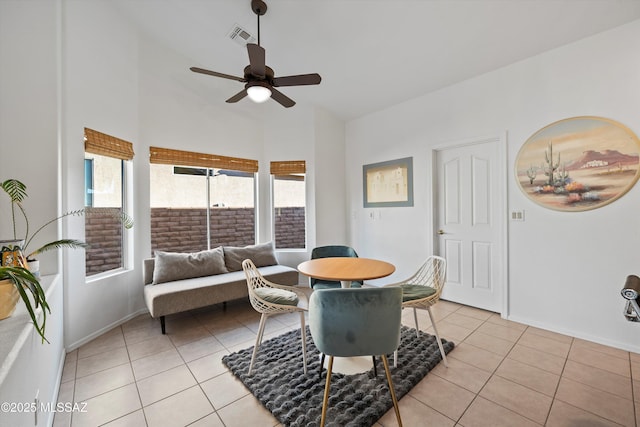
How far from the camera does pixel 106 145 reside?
8.69 feet

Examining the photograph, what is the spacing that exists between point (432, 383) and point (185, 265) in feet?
9.42

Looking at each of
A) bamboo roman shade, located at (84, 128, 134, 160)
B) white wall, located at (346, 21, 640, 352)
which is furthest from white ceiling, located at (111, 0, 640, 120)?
bamboo roman shade, located at (84, 128, 134, 160)

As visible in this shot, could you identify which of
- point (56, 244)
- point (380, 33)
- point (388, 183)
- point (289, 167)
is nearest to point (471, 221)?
point (388, 183)

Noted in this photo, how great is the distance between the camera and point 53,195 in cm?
209

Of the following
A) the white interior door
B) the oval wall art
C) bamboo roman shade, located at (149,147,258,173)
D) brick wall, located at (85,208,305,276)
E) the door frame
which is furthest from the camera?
bamboo roman shade, located at (149,147,258,173)

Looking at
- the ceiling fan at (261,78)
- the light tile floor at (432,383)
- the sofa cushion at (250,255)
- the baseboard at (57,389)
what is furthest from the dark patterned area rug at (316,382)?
the ceiling fan at (261,78)

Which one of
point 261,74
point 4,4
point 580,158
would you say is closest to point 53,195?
point 4,4

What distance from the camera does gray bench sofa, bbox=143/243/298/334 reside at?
8.64 ft

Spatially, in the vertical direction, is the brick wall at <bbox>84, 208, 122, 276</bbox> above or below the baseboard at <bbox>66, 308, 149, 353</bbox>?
above

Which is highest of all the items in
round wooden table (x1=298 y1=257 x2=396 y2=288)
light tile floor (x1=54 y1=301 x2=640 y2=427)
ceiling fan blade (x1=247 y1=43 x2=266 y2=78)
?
ceiling fan blade (x1=247 y1=43 x2=266 y2=78)

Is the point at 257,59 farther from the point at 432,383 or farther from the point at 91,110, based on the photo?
the point at 432,383

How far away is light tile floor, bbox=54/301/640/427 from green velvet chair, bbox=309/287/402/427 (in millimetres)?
510

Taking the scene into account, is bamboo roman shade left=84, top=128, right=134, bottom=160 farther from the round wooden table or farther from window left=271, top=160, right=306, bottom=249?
the round wooden table

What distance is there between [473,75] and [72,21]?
428 cm
